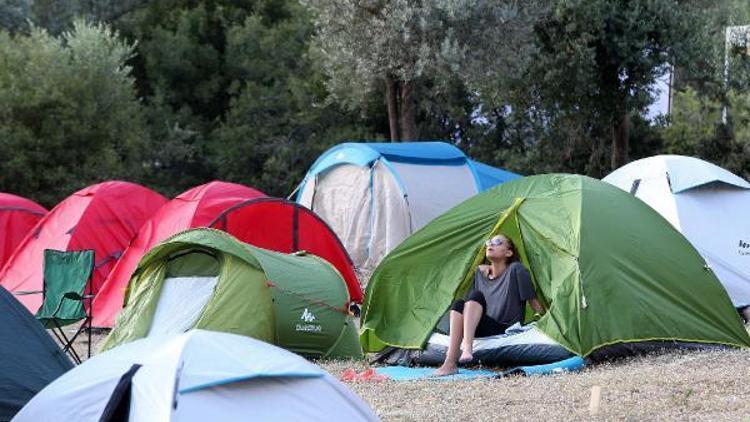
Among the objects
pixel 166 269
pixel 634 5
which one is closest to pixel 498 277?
pixel 166 269

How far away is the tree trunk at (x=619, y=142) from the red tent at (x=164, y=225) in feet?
33.9

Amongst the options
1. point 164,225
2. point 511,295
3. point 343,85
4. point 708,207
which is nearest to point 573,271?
point 511,295

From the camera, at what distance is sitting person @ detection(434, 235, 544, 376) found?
8594mm

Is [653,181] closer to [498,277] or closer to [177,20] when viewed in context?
[498,277]

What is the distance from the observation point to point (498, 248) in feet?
29.5

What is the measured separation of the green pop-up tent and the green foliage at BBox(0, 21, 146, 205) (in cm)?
1411

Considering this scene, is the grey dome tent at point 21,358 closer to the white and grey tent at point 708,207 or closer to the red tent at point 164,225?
the red tent at point 164,225

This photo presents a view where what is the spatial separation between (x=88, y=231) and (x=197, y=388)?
866 centimetres

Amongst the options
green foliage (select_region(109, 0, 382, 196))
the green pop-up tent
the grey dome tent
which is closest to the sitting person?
the green pop-up tent

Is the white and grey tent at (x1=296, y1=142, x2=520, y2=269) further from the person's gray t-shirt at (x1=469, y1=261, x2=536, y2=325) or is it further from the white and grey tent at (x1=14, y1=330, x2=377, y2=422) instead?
the white and grey tent at (x1=14, y1=330, x2=377, y2=422)

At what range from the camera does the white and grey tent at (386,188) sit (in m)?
16.0

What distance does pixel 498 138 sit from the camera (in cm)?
2494

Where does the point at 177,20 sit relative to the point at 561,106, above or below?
above

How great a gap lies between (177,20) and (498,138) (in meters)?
8.73
